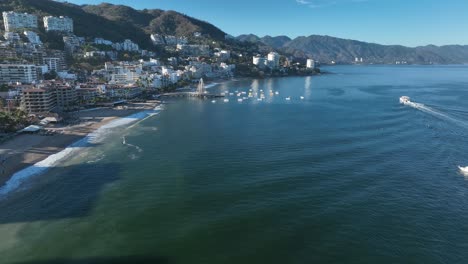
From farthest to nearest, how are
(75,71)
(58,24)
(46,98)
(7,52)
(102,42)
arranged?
(102,42)
(58,24)
(75,71)
(7,52)
(46,98)

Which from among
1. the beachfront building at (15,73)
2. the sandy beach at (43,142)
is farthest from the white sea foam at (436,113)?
the beachfront building at (15,73)

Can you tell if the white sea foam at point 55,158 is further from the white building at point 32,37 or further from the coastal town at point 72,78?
the white building at point 32,37

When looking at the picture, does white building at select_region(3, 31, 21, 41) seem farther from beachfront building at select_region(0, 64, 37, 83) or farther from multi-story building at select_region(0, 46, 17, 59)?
beachfront building at select_region(0, 64, 37, 83)

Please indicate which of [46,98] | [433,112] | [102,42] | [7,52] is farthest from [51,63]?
[433,112]

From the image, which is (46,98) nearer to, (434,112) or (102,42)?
(434,112)

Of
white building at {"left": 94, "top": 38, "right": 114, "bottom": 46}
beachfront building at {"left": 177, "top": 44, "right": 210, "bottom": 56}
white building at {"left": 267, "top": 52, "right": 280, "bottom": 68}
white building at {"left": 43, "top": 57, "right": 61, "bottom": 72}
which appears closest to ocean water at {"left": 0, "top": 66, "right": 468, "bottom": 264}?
white building at {"left": 43, "top": 57, "right": 61, "bottom": 72}

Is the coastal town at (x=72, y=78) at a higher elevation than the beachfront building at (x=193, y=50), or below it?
below

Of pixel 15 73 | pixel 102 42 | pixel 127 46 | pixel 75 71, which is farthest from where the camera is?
pixel 127 46

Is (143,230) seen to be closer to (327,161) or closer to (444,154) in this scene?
(327,161)
